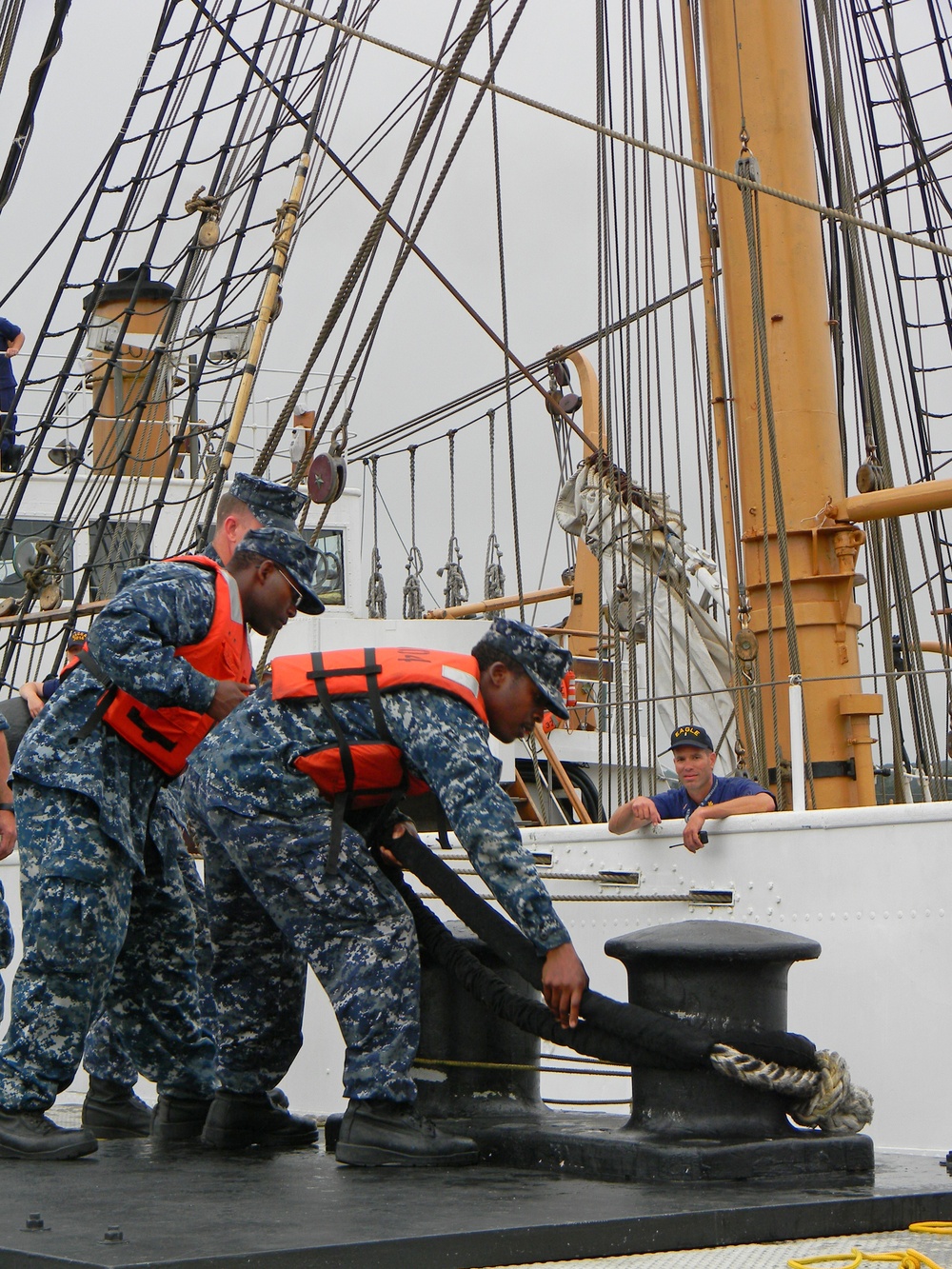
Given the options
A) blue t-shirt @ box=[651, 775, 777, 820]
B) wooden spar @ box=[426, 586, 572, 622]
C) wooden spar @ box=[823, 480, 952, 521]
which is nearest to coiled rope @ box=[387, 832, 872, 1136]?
blue t-shirt @ box=[651, 775, 777, 820]

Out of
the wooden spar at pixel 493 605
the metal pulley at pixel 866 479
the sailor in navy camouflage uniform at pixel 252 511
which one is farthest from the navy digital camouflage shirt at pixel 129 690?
the wooden spar at pixel 493 605

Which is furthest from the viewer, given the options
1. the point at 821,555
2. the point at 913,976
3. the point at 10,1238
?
the point at 821,555

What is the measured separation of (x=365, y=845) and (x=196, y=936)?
0.98 m

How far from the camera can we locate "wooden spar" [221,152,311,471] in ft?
24.1

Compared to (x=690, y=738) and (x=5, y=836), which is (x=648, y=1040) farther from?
(x=690, y=738)

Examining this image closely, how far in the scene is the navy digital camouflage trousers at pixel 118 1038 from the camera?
4488mm

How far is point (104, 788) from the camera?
403 cm

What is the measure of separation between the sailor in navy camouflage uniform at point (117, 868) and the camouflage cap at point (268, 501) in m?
0.12

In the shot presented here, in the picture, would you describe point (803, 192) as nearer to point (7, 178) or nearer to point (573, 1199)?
point (7, 178)

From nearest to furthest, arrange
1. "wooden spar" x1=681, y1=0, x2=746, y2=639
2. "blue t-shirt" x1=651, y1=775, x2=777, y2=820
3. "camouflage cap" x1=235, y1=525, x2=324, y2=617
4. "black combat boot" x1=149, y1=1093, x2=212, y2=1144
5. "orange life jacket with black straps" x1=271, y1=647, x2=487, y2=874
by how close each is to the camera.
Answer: "orange life jacket with black straps" x1=271, y1=647, x2=487, y2=874, "camouflage cap" x1=235, y1=525, x2=324, y2=617, "black combat boot" x1=149, y1=1093, x2=212, y2=1144, "blue t-shirt" x1=651, y1=775, x2=777, y2=820, "wooden spar" x1=681, y1=0, x2=746, y2=639

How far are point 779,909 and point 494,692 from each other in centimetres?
192

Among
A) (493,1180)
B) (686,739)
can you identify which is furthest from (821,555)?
(493,1180)

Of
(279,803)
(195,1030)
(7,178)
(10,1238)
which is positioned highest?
(7,178)

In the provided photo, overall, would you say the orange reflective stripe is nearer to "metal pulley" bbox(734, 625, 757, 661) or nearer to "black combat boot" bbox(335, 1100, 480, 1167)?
"black combat boot" bbox(335, 1100, 480, 1167)
